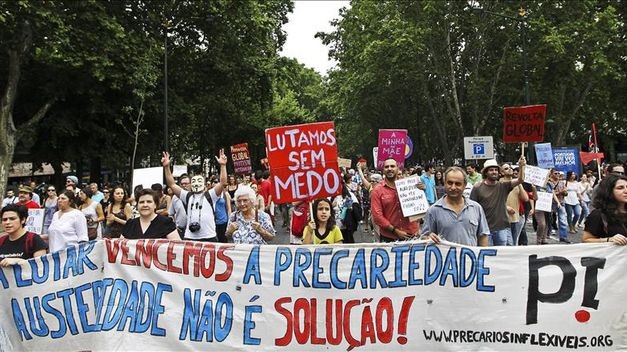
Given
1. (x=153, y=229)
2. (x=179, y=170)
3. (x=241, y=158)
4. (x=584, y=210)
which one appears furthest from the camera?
(x=179, y=170)

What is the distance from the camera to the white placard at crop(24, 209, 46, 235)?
8.77 metres

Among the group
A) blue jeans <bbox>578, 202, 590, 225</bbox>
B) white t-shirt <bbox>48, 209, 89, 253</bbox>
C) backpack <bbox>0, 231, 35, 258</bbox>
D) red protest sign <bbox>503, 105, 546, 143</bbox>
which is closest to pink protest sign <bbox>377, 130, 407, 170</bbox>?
blue jeans <bbox>578, 202, 590, 225</bbox>

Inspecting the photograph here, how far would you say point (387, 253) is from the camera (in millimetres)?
4836

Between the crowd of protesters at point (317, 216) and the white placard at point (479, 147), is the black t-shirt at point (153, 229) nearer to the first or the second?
the crowd of protesters at point (317, 216)

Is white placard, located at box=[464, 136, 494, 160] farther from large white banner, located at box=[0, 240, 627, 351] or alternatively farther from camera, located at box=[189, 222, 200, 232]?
large white banner, located at box=[0, 240, 627, 351]

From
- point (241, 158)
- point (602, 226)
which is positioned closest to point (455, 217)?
point (602, 226)

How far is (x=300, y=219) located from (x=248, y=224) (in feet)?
3.30

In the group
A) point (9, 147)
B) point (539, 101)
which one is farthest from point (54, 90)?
point (539, 101)

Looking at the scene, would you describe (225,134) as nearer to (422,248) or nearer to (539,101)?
(539,101)

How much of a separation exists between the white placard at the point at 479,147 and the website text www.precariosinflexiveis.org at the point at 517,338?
2025 centimetres

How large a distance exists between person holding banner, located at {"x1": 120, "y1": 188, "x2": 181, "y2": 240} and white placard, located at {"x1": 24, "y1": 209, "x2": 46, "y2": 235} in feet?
12.0

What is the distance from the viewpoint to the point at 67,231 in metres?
6.76

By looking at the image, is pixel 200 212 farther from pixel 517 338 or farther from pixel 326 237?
pixel 517 338

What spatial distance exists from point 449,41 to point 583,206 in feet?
54.4
